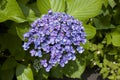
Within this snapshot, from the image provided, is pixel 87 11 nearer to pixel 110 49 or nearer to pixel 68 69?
pixel 68 69

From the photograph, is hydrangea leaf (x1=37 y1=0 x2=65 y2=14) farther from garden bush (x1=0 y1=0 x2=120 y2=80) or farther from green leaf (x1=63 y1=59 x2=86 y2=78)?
green leaf (x1=63 y1=59 x2=86 y2=78)

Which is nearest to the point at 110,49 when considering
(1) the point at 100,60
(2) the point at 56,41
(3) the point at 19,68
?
(1) the point at 100,60

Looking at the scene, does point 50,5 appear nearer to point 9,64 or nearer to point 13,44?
point 13,44

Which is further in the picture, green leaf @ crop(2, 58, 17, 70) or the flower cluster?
green leaf @ crop(2, 58, 17, 70)

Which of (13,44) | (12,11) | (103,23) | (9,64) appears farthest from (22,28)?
(103,23)

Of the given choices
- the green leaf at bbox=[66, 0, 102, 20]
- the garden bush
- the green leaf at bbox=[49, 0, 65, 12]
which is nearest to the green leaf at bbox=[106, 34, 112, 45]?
the garden bush

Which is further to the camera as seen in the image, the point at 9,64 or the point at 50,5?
the point at 9,64
